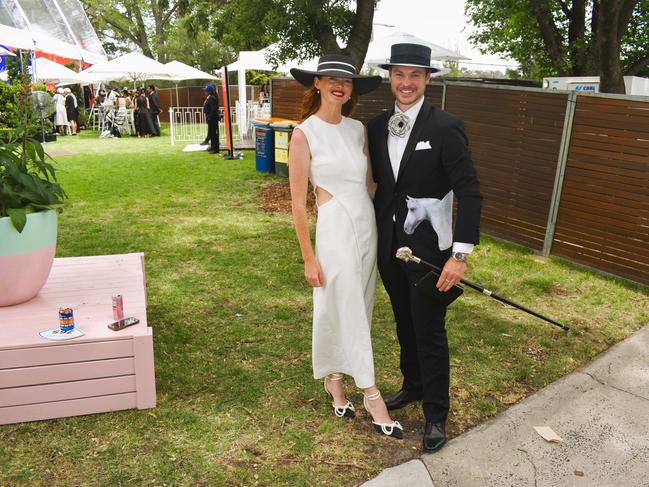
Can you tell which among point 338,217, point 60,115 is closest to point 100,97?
point 60,115

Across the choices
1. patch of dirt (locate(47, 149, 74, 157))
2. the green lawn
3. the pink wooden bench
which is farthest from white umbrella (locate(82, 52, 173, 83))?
the pink wooden bench

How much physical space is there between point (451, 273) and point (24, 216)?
98.1 inches

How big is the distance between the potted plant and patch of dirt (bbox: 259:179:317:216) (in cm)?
490

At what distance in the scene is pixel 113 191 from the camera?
1018 cm

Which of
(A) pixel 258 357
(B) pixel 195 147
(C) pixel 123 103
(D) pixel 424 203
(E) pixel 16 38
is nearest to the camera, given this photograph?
(D) pixel 424 203

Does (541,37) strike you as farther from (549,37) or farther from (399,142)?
(399,142)

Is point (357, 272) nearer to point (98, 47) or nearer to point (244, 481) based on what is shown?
point (244, 481)

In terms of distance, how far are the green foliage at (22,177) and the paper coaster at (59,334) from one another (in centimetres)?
65

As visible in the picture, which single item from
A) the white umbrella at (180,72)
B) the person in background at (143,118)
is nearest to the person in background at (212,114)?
the person in background at (143,118)

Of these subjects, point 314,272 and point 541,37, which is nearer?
point 314,272

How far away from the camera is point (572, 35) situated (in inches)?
627

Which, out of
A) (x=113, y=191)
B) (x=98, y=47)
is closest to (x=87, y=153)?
(x=113, y=191)

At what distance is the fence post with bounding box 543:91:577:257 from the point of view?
6318mm

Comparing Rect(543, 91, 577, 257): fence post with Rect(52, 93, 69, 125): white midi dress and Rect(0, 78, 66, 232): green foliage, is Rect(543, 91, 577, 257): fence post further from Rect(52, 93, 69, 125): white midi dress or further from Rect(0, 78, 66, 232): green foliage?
Rect(52, 93, 69, 125): white midi dress
